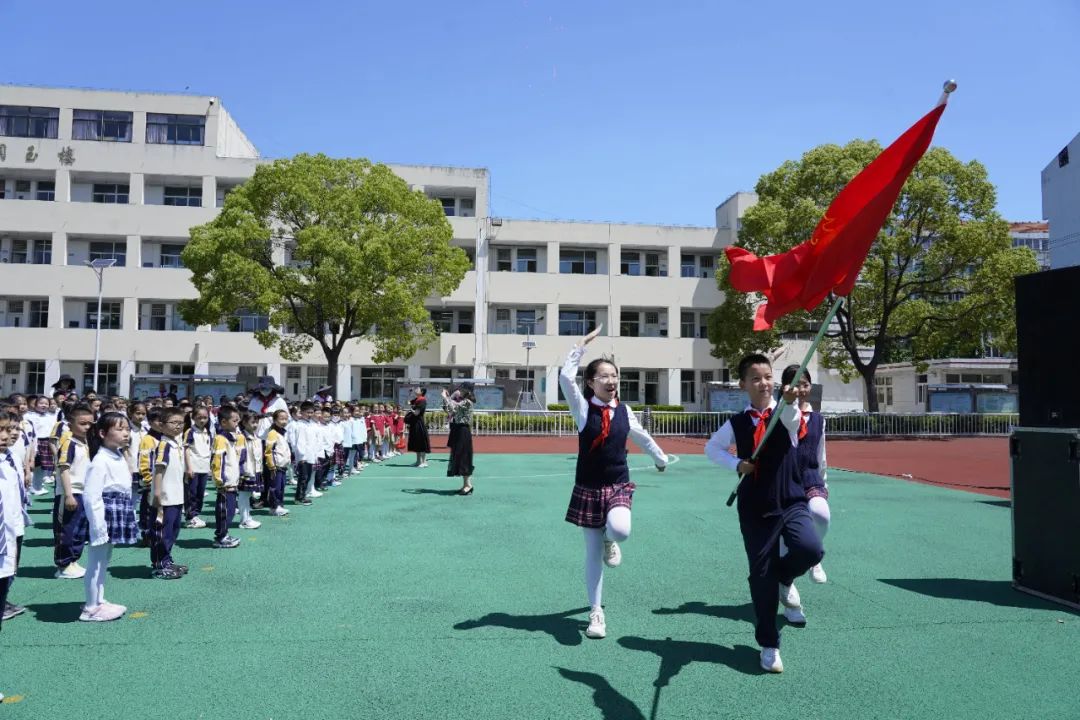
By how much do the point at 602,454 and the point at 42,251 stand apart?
146ft

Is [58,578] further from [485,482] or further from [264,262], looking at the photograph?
[264,262]

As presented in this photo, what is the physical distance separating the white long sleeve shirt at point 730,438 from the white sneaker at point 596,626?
1286mm

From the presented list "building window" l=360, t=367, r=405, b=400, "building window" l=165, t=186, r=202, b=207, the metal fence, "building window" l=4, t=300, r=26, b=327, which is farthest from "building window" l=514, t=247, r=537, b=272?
→ "building window" l=4, t=300, r=26, b=327

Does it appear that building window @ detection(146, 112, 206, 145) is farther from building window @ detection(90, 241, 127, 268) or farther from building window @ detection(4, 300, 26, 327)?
building window @ detection(4, 300, 26, 327)

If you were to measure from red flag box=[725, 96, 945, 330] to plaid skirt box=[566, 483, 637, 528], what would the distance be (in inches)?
59.3

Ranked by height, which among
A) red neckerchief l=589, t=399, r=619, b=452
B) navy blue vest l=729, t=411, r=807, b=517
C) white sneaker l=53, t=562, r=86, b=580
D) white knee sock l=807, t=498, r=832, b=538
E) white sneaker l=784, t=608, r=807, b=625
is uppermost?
red neckerchief l=589, t=399, r=619, b=452

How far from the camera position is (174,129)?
→ 41.3 m

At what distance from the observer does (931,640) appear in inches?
194

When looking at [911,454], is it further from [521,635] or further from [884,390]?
[884,390]

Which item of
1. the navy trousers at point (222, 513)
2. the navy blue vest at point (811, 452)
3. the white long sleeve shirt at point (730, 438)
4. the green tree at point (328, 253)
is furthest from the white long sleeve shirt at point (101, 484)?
the green tree at point (328, 253)

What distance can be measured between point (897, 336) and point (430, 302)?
23.6 meters

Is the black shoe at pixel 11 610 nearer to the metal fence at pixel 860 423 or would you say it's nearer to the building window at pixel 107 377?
the metal fence at pixel 860 423

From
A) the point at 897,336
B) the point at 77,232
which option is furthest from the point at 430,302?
the point at 897,336

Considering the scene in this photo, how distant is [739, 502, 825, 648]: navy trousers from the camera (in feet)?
14.4
